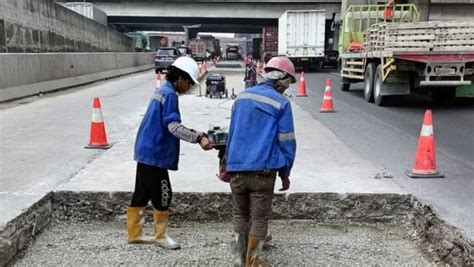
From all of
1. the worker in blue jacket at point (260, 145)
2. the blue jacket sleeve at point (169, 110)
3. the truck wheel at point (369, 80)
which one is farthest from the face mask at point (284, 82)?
the truck wheel at point (369, 80)

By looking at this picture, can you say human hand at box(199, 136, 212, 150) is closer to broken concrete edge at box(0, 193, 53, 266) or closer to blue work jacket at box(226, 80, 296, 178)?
blue work jacket at box(226, 80, 296, 178)

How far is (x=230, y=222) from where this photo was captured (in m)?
4.87

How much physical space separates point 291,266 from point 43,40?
20.5 m

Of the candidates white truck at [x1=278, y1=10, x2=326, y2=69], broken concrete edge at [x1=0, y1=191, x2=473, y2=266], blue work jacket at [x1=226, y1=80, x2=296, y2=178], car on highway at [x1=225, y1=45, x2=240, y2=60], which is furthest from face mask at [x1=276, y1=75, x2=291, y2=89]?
car on highway at [x1=225, y1=45, x2=240, y2=60]

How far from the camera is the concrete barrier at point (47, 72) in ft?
44.3

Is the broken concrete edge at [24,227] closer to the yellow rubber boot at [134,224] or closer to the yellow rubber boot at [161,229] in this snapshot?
the yellow rubber boot at [134,224]

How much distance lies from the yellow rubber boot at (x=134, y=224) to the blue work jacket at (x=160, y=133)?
0.50 metres

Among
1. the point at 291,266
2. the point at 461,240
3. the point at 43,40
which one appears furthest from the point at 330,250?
the point at 43,40

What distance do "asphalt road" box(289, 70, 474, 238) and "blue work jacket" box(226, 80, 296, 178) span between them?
1.72 meters

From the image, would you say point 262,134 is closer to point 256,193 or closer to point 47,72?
point 256,193

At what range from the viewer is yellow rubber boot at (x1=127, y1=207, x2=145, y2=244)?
4195 millimetres

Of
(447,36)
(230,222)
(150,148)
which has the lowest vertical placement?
(230,222)

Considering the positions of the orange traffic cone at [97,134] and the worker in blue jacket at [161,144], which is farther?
the orange traffic cone at [97,134]

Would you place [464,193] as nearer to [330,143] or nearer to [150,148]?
[330,143]
